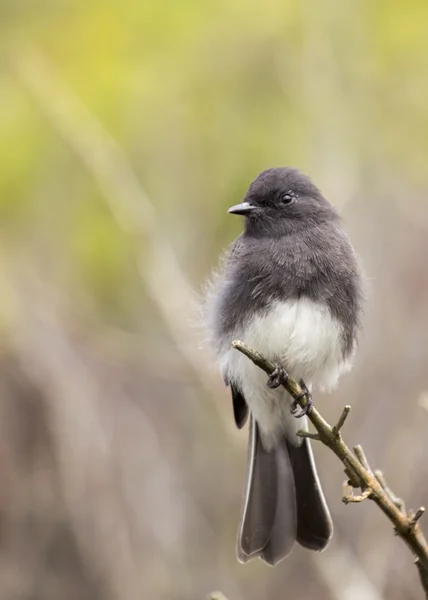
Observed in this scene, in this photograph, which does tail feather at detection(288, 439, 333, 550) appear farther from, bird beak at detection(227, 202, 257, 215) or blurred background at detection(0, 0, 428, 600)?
bird beak at detection(227, 202, 257, 215)

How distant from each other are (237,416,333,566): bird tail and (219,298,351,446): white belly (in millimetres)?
262

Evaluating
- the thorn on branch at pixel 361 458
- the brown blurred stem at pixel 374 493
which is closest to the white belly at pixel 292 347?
the brown blurred stem at pixel 374 493

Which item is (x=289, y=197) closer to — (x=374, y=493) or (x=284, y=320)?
(x=284, y=320)

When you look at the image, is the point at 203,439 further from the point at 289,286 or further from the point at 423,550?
the point at 423,550

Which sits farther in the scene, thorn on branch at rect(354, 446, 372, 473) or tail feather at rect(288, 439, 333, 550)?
tail feather at rect(288, 439, 333, 550)

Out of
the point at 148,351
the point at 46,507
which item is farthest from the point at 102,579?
the point at 148,351

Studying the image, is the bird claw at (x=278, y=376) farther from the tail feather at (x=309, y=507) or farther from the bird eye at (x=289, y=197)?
the bird eye at (x=289, y=197)

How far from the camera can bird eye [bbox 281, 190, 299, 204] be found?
3.71m

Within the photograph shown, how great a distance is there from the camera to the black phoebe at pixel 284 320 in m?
3.37

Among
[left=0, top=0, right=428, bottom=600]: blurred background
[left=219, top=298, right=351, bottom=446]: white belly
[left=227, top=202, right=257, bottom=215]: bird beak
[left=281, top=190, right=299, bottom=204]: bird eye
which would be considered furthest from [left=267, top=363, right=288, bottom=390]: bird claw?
[left=0, top=0, right=428, bottom=600]: blurred background

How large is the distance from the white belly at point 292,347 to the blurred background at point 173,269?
1.81 ft

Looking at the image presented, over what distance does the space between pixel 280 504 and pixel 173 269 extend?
1771 mm

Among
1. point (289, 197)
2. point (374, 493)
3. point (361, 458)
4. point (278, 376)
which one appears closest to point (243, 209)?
point (289, 197)

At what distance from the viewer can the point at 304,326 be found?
3361 mm
